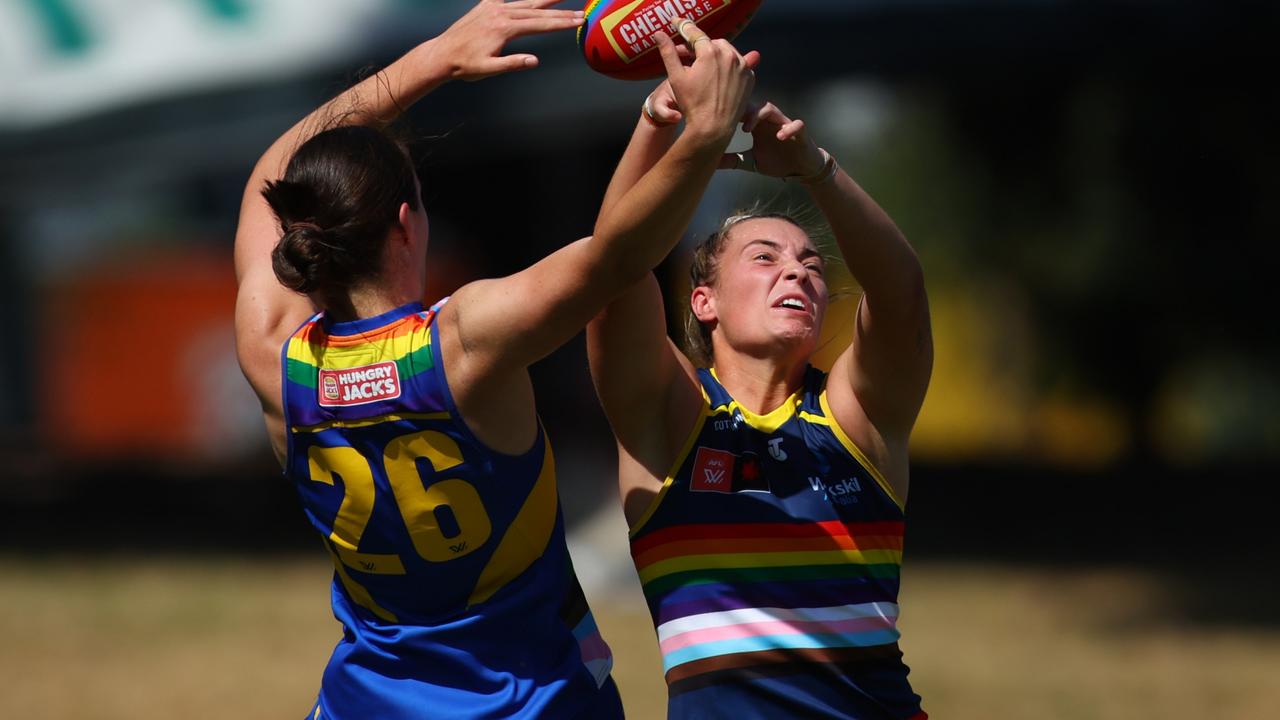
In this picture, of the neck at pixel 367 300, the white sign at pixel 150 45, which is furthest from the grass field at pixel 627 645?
the neck at pixel 367 300

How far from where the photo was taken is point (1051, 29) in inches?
405

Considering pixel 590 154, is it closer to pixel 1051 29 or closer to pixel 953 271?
pixel 1051 29

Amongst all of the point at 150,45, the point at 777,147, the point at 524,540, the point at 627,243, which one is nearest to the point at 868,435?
the point at 777,147

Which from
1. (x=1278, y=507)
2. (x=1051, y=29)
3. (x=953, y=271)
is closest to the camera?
(x=1051, y=29)

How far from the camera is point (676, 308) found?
37.8 ft

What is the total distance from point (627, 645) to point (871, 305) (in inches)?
263

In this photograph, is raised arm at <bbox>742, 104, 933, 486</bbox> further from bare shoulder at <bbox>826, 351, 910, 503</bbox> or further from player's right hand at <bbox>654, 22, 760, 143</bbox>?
player's right hand at <bbox>654, 22, 760, 143</bbox>

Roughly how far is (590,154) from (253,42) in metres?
5.43

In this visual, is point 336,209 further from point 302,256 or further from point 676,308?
point 676,308

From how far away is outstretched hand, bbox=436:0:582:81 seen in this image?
305cm

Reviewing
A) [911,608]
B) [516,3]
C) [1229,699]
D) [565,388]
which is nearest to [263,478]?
[565,388]

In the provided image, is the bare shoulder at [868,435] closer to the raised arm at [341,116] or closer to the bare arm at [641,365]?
the bare arm at [641,365]

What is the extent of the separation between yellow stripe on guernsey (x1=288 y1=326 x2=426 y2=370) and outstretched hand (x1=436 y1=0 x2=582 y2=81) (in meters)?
0.65

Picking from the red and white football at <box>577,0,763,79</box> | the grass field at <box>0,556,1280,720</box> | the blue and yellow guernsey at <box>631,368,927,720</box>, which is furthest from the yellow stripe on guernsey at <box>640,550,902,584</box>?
the grass field at <box>0,556,1280,720</box>
